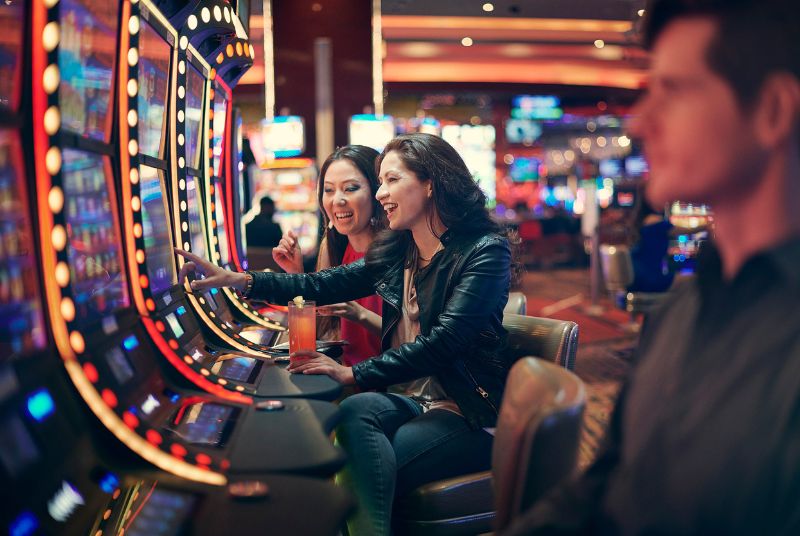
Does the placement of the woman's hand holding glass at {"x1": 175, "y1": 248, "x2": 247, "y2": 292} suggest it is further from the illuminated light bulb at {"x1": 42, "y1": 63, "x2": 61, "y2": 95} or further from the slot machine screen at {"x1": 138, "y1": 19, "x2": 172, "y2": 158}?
the illuminated light bulb at {"x1": 42, "y1": 63, "x2": 61, "y2": 95}

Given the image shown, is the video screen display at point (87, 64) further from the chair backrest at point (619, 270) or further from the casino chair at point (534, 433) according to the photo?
the chair backrest at point (619, 270)

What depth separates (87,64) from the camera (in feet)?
4.15

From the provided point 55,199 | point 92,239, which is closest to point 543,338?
point 92,239

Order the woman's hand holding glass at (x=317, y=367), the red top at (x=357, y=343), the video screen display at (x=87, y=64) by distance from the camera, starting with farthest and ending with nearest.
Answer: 1. the red top at (x=357, y=343)
2. the woman's hand holding glass at (x=317, y=367)
3. the video screen display at (x=87, y=64)

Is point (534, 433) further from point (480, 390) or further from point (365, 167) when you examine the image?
point (365, 167)

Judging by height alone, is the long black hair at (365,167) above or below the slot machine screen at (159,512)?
above

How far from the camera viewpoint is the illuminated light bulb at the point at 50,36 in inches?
42.1

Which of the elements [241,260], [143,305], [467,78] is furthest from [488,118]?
[143,305]

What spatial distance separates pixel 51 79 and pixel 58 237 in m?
0.24

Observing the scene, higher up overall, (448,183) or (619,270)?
(448,183)

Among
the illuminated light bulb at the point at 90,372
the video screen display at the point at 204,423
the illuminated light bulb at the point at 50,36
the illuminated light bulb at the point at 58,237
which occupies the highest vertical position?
the illuminated light bulb at the point at 50,36

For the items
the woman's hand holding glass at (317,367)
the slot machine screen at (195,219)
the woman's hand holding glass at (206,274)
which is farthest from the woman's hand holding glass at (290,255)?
the woman's hand holding glass at (317,367)

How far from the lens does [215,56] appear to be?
7.91 ft

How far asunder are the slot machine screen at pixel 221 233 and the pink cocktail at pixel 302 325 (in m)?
0.88
